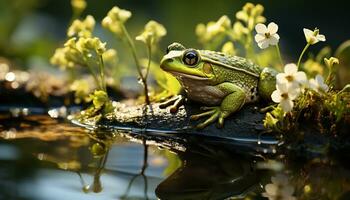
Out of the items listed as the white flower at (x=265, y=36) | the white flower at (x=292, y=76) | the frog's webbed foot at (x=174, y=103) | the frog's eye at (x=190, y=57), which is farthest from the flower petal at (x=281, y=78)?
the frog's webbed foot at (x=174, y=103)

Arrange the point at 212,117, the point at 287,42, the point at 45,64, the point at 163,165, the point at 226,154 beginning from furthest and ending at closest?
the point at 287,42, the point at 45,64, the point at 212,117, the point at 226,154, the point at 163,165

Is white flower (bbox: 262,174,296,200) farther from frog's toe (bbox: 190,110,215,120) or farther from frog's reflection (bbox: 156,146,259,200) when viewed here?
frog's toe (bbox: 190,110,215,120)

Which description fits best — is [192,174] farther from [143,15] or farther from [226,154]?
[143,15]

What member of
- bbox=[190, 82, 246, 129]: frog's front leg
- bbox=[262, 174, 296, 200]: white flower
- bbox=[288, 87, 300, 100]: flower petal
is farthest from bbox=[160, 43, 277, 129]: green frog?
bbox=[262, 174, 296, 200]: white flower

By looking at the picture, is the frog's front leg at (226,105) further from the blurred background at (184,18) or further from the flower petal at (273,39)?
the blurred background at (184,18)

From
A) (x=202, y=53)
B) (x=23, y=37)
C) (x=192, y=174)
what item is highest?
(x=23, y=37)

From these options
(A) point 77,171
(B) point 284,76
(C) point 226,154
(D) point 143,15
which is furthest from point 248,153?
(D) point 143,15

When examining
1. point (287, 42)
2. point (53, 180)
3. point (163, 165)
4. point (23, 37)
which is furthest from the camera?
point (287, 42)
